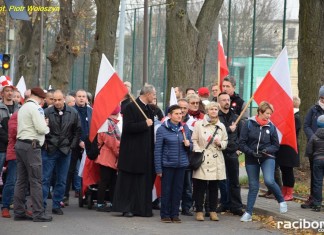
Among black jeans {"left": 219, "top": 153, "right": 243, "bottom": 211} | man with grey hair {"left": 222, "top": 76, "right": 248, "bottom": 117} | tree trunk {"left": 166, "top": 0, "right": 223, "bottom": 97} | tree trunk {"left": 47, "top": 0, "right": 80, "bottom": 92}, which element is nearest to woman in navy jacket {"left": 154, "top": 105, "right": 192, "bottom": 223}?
black jeans {"left": 219, "top": 153, "right": 243, "bottom": 211}

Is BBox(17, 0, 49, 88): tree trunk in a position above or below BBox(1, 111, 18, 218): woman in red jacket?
above

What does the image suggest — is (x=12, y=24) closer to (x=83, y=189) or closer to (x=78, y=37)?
(x=78, y=37)

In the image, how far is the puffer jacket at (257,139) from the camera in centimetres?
1298

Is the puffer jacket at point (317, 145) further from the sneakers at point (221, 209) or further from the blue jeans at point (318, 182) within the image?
the sneakers at point (221, 209)

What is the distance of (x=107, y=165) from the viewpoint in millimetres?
14016

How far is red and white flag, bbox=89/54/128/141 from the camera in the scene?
1372 cm

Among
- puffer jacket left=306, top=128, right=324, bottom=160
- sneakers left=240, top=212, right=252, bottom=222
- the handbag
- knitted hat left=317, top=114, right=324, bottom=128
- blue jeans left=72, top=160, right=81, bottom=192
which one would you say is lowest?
sneakers left=240, top=212, right=252, bottom=222

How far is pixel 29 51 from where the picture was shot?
1518 inches

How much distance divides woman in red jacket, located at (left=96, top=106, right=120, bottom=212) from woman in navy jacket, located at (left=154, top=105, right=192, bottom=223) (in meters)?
1.32

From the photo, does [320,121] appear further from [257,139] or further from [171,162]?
[171,162]

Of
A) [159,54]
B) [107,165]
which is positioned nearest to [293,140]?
[107,165]

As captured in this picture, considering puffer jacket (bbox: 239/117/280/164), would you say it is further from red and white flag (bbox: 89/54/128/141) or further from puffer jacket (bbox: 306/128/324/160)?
red and white flag (bbox: 89/54/128/141)

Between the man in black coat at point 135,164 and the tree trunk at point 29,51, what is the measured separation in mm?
24162

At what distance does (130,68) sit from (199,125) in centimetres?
2579
